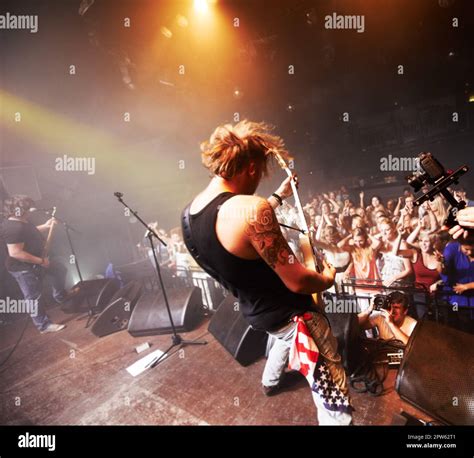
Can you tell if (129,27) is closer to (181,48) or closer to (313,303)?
(181,48)

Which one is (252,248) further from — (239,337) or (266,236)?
(239,337)

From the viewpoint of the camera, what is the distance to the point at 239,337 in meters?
3.11

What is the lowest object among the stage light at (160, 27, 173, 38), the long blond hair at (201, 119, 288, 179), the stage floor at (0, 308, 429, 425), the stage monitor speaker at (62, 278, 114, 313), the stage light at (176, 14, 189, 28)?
the stage floor at (0, 308, 429, 425)

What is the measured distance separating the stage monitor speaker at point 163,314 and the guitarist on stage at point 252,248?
9.41 ft

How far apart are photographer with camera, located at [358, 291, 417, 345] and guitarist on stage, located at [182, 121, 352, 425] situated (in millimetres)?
1819

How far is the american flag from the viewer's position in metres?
1.54

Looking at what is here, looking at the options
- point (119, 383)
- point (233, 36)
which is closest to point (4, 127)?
point (233, 36)

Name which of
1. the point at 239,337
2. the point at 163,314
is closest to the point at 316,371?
the point at 239,337

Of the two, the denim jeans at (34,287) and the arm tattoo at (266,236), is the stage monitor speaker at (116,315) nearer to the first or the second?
the denim jeans at (34,287)

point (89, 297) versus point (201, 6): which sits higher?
point (201, 6)

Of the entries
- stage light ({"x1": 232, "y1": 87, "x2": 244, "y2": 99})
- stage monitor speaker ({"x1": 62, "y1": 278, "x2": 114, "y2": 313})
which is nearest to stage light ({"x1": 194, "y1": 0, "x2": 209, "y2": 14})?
stage light ({"x1": 232, "y1": 87, "x2": 244, "y2": 99})

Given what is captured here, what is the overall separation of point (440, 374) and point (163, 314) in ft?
12.7

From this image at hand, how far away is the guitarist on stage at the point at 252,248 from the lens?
128cm

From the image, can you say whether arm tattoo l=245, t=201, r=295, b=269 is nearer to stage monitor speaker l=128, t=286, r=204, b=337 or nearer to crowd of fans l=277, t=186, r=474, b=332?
crowd of fans l=277, t=186, r=474, b=332
